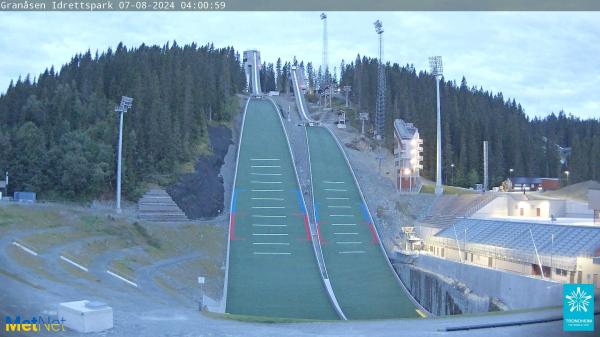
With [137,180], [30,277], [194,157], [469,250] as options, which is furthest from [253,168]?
[30,277]

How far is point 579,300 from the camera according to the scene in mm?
6645

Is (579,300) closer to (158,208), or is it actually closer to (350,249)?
(350,249)

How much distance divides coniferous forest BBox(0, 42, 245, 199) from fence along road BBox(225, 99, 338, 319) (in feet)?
12.7

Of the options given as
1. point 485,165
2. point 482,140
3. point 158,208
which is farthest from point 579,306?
point 482,140

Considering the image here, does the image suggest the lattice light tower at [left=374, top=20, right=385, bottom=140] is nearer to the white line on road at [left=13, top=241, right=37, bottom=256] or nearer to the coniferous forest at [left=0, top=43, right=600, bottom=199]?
the coniferous forest at [left=0, top=43, right=600, bottom=199]

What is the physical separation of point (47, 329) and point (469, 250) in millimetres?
16279

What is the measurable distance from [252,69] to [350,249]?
5431cm

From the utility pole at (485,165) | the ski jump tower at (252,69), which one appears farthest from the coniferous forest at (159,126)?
the ski jump tower at (252,69)

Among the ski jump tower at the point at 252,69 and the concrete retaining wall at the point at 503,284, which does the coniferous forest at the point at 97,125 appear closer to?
the concrete retaining wall at the point at 503,284

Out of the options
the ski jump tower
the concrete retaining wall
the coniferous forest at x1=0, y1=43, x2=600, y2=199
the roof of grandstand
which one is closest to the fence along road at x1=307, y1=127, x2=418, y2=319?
the concrete retaining wall

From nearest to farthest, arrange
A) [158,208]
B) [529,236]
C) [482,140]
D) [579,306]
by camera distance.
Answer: [579,306]
[529,236]
[158,208]
[482,140]

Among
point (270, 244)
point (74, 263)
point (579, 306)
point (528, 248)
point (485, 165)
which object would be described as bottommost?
point (270, 244)

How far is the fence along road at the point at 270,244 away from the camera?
18.2 m

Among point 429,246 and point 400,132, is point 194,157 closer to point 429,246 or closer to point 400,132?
point 400,132
